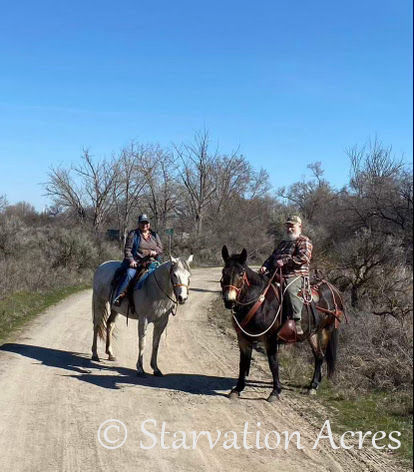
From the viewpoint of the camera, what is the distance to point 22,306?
1409 cm

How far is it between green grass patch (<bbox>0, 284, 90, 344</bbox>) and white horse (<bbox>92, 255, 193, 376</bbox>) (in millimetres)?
2612

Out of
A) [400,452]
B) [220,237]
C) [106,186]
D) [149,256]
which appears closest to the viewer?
[400,452]

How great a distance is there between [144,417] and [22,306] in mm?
9366

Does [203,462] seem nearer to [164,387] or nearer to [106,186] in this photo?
→ [164,387]

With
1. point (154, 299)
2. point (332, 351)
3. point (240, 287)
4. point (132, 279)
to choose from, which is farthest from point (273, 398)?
point (132, 279)

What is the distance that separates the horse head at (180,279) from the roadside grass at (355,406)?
7.94ft

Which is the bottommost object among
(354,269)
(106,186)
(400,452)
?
(400,452)

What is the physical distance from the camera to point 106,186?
3794 cm

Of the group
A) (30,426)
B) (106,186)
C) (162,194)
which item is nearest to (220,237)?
(162,194)

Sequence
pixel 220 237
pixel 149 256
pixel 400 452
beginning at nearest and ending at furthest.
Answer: pixel 400 452
pixel 149 256
pixel 220 237

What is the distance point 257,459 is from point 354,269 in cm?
1045

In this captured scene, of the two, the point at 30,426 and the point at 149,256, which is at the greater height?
the point at 149,256

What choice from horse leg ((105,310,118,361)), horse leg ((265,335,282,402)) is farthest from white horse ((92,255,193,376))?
horse leg ((265,335,282,402))

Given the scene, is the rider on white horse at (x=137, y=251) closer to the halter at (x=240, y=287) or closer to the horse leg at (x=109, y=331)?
the horse leg at (x=109, y=331)
